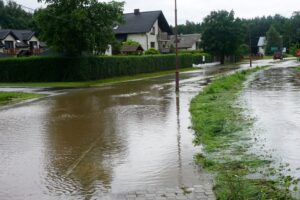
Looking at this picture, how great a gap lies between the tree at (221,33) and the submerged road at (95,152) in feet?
198

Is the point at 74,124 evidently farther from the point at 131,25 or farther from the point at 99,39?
the point at 131,25

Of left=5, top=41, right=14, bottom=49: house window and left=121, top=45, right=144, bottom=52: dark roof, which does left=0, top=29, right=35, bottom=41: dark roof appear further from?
left=121, top=45, right=144, bottom=52: dark roof

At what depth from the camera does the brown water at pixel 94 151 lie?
7426 mm

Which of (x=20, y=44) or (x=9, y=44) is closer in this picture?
(x=9, y=44)

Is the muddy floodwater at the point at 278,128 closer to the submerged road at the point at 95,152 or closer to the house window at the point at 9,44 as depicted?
the submerged road at the point at 95,152

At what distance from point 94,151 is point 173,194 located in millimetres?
3870

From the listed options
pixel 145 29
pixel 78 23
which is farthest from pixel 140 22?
pixel 78 23

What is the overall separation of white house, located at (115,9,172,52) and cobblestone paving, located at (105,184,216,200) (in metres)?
60.6

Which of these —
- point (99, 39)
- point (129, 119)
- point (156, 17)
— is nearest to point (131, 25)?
point (156, 17)

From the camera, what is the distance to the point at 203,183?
23.6 ft

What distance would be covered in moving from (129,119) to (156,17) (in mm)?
54894

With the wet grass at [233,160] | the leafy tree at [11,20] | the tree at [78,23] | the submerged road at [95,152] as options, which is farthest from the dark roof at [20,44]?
the wet grass at [233,160]

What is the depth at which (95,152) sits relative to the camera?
33.0 feet

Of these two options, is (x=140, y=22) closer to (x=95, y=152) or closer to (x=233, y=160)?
(x=95, y=152)
